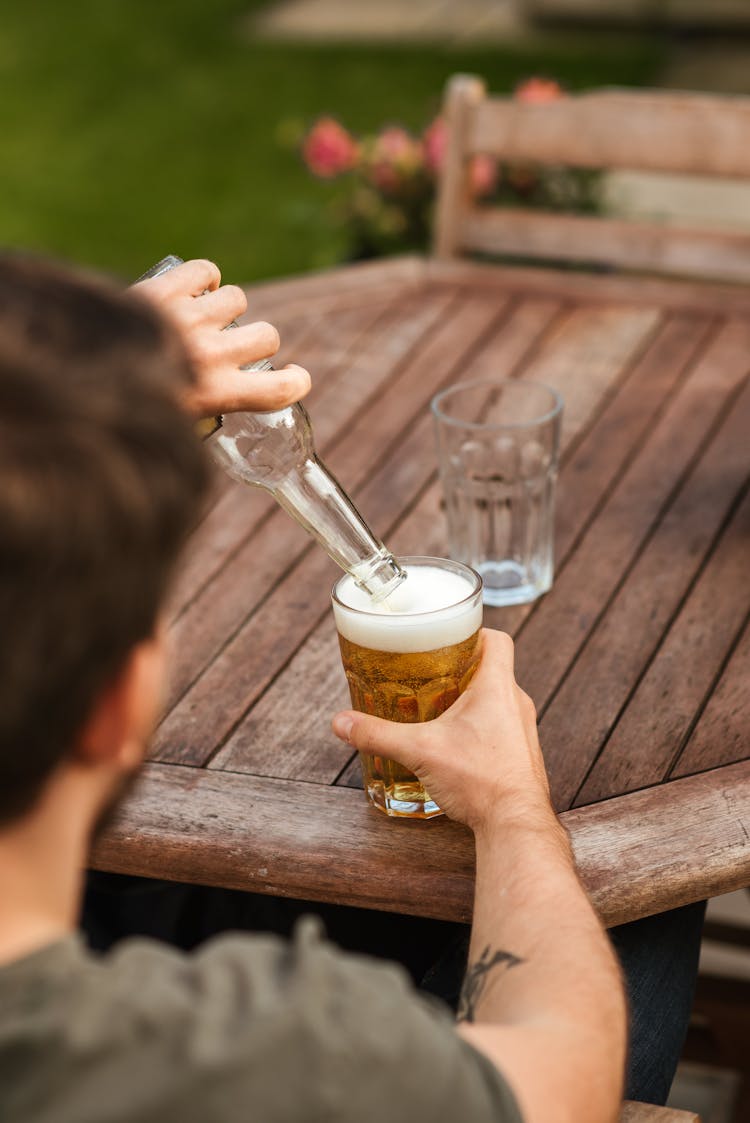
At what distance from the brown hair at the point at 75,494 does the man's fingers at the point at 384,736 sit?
0.45 metres

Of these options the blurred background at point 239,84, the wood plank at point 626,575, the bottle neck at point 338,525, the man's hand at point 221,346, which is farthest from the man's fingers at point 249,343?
the blurred background at point 239,84

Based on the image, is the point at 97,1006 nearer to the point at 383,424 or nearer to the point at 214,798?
the point at 214,798

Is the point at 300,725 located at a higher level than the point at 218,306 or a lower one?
lower

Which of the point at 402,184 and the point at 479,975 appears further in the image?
the point at 402,184

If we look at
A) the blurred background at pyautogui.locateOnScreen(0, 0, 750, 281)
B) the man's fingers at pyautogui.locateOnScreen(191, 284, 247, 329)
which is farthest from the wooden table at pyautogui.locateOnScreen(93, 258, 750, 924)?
the blurred background at pyautogui.locateOnScreen(0, 0, 750, 281)

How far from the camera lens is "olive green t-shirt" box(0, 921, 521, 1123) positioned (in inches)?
26.5

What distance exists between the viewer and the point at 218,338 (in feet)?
3.86

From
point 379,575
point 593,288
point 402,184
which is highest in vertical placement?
point 379,575

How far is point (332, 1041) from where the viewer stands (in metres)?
0.71

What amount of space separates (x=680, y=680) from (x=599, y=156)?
132 cm

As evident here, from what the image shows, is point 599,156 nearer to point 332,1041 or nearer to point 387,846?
point 387,846

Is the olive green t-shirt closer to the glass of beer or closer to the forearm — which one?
the forearm

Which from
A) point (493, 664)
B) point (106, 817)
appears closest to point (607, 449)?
point (493, 664)

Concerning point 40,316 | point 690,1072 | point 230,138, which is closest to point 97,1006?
point 40,316
